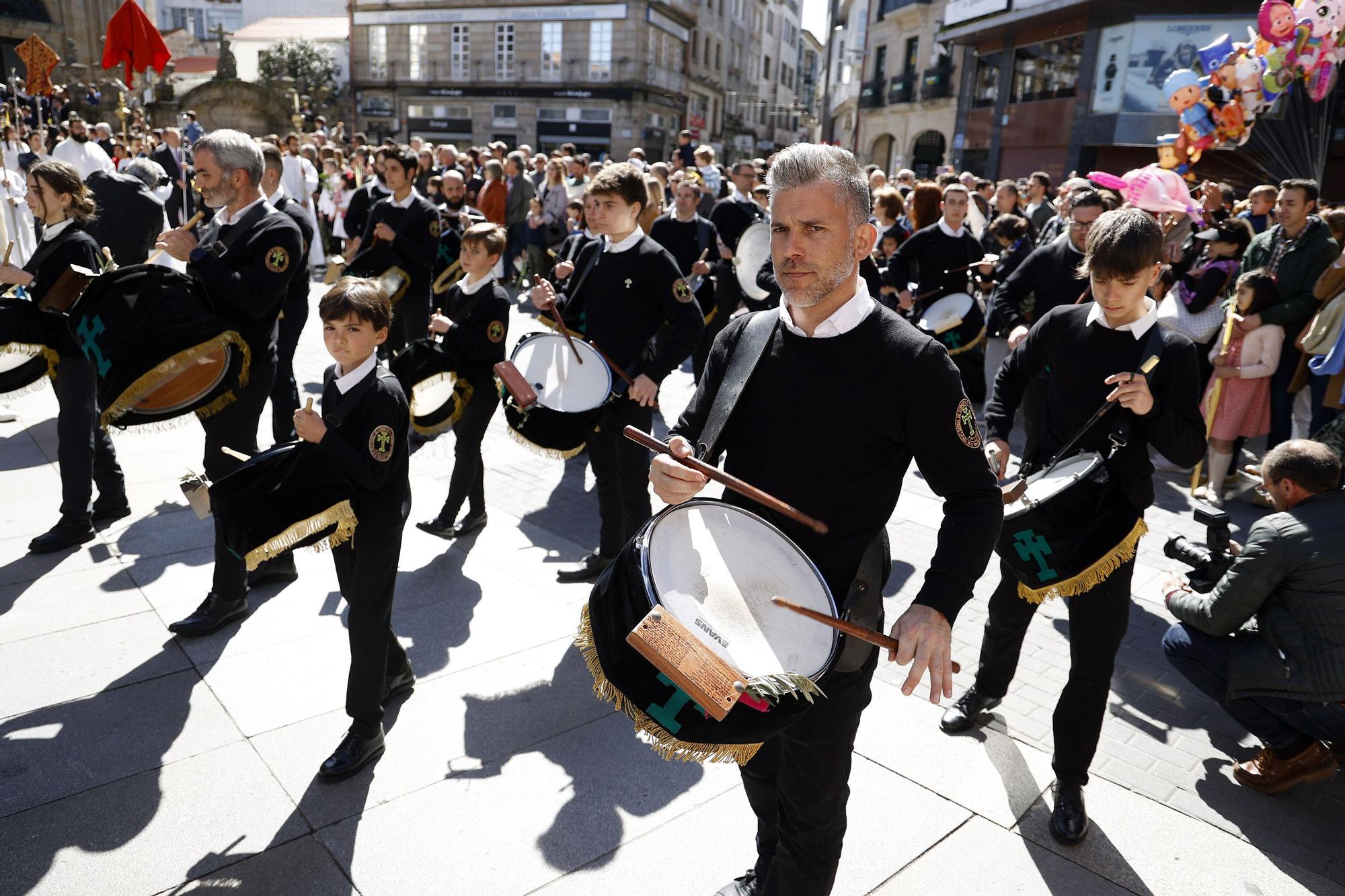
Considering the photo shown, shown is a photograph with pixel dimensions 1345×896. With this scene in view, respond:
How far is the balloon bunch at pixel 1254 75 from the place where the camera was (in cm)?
938

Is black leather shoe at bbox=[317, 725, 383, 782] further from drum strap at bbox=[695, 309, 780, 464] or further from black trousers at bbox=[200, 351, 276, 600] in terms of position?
drum strap at bbox=[695, 309, 780, 464]

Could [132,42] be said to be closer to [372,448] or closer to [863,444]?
[372,448]

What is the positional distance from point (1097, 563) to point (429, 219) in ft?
18.9

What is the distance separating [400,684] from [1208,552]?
3311 millimetres

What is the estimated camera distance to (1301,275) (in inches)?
271

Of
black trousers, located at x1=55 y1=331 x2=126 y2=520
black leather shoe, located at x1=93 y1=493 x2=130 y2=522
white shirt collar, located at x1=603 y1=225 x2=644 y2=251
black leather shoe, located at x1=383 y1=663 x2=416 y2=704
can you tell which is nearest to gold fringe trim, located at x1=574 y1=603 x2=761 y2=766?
black leather shoe, located at x1=383 y1=663 x2=416 y2=704

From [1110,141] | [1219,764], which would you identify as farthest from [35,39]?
[1110,141]

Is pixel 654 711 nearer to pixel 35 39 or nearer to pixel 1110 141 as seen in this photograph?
pixel 35 39

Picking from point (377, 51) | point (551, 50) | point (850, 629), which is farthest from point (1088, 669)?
point (377, 51)

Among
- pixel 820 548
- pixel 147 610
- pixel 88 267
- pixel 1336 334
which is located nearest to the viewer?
pixel 820 548

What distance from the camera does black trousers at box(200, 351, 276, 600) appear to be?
13.8ft

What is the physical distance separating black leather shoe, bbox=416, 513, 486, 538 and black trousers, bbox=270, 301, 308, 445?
4.10ft

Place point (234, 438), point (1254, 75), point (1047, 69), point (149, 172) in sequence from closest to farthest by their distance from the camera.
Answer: point (234, 438) < point (149, 172) < point (1254, 75) < point (1047, 69)

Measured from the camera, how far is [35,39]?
1504 cm
